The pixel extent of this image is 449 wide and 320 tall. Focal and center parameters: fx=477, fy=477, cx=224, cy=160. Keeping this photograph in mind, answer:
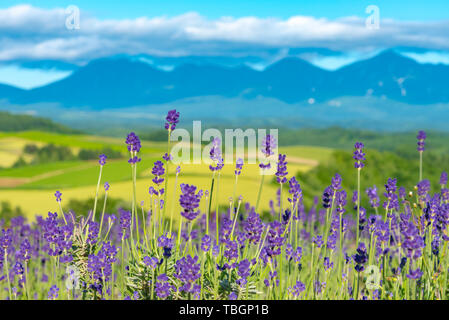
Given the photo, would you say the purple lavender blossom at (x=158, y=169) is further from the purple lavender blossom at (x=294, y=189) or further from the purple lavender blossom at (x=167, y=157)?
the purple lavender blossom at (x=294, y=189)

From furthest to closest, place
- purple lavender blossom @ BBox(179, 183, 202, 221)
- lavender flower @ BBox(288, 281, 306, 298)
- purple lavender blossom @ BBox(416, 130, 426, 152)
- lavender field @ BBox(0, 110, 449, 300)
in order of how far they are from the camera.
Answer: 1. purple lavender blossom @ BBox(416, 130, 426, 152)
2. lavender flower @ BBox(288, 281, 306, 298)
3. lavender field @ BBox(0, 110, 449, 300)
4. purple lavender blossom @ BBox(179, 183, 202, 221)

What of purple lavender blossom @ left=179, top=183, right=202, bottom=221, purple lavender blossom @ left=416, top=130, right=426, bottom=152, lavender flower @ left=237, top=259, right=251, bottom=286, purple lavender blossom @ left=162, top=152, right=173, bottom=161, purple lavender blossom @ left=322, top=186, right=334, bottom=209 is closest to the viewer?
purple lavender blossom @ left=179, top=183, right=202, bottom=221

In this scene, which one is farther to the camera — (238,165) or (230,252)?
(238,165)

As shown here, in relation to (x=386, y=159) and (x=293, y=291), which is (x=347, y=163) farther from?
(x=293, y=291)

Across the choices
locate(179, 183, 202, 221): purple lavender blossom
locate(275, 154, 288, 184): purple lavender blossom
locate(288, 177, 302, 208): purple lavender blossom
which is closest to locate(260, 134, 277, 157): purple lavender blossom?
locate(275, 154, 288, 184): purple lavender blossom

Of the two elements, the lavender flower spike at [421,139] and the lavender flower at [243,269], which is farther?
the lavender flower spike at [421,139]

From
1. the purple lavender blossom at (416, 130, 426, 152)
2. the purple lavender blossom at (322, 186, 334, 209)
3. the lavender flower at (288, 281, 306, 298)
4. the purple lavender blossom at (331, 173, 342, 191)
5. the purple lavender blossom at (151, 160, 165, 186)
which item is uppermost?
the purple lavender blossom at (416, 130, 426, 152)

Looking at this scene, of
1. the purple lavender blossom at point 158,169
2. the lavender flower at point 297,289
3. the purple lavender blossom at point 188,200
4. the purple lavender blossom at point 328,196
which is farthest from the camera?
the purple lavender blossom at point 328,196

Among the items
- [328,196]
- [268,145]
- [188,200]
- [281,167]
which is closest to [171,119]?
[268,145]

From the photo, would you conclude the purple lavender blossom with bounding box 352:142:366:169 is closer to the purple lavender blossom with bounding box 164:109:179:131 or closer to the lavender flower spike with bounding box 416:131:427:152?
the purple lavender blossom with bounding box 164:109:179:131

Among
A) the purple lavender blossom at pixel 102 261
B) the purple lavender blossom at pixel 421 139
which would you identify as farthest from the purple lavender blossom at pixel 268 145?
the purple lavender blossom at pixel 421 139

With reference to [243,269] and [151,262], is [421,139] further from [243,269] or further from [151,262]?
[151,262]

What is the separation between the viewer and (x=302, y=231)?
19.2 feet

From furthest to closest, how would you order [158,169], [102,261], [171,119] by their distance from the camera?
[158,169], [171,119], [102,261]
